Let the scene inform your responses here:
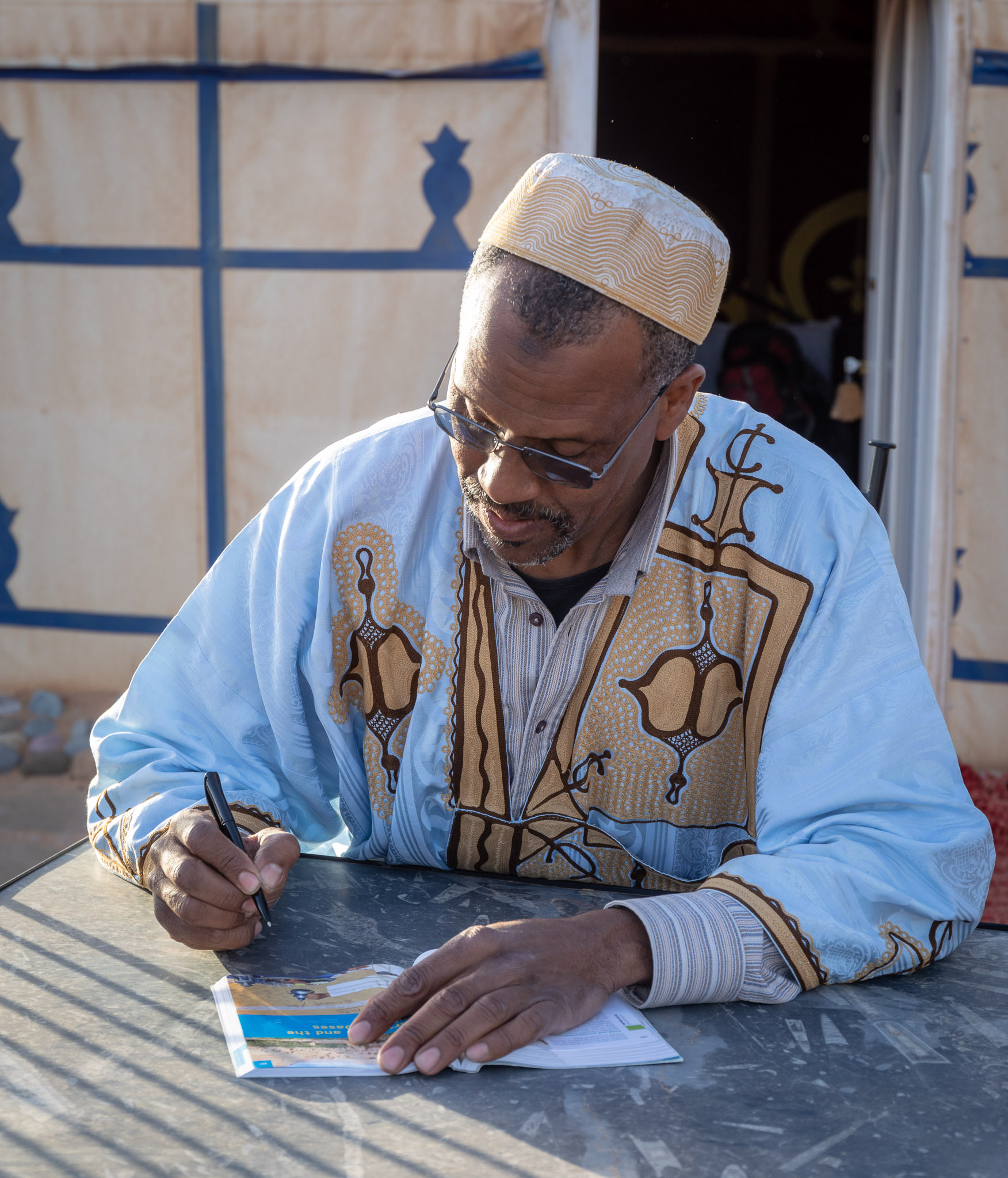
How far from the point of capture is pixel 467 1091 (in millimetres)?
1375

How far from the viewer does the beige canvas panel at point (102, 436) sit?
5379mm

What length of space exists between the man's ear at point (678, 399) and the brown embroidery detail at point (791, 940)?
2.32 ft

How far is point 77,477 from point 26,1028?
4.40m

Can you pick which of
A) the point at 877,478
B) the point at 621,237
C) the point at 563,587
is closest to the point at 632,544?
the point at 563,587

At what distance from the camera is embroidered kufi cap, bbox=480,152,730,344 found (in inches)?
71.1

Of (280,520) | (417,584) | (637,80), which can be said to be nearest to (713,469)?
(417,584)

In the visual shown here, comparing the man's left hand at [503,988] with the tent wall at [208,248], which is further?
the tent wall at [208,248]

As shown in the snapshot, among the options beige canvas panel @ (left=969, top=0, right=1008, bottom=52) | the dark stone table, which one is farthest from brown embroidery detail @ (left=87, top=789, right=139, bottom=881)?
beige canvas panel @ (left=969, top=0, right=1008, bottom=52)

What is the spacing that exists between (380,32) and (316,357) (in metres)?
1.23

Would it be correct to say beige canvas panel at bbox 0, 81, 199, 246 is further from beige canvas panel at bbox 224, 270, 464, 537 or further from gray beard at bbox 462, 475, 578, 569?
gray beard at bbox 462, 475, 578, 569

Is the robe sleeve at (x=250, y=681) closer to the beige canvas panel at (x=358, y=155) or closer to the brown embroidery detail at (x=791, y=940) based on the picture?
the brown embroidery detail at (x=791, y=940)

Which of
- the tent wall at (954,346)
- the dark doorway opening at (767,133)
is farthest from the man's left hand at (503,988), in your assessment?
the dark doorway opening at (767,133)

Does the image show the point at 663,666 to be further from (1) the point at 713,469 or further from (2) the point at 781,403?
(2) the point at 781,403

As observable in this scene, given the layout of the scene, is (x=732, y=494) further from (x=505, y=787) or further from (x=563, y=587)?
(x=505, y=787)
